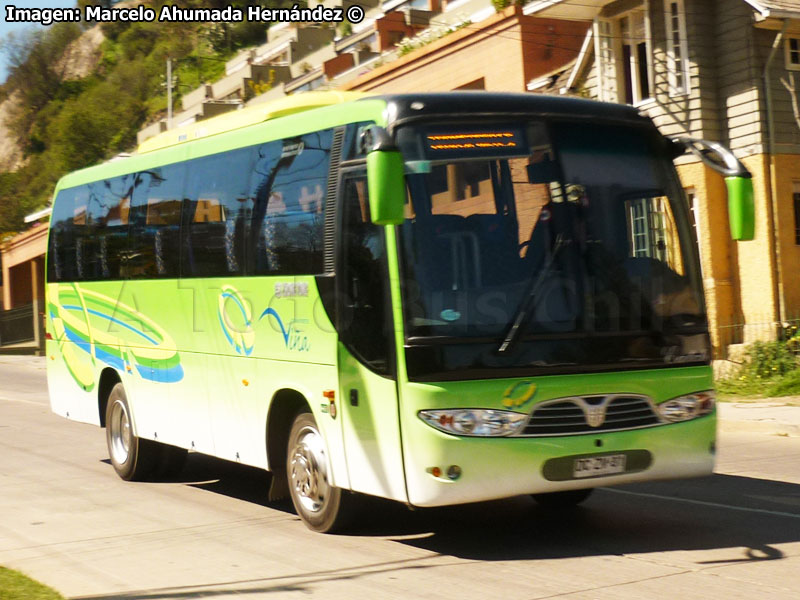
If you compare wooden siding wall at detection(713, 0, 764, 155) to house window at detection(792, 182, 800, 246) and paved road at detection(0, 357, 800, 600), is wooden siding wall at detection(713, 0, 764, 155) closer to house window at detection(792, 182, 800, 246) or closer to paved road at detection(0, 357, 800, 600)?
house window at detection(792, 182, 800, 246)

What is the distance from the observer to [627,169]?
826 centimetres

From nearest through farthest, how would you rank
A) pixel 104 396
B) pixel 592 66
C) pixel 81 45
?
pixel 104 396 → pixel 592 66 → pixel 81 45

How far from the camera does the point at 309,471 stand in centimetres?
887

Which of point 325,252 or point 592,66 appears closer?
point 325,252

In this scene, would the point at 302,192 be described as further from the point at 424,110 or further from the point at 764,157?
the point at 764,157

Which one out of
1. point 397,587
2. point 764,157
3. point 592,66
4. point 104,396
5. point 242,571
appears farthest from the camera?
point 592,66

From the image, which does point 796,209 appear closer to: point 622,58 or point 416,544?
point 622,58

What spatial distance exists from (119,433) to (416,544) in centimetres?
534

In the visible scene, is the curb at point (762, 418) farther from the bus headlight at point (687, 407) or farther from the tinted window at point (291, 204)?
the tinted window at point (291, 204)

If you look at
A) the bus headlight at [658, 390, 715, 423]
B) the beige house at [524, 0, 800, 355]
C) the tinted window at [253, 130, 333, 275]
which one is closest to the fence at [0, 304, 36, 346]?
the beige house at [524, 0, 800, 355]

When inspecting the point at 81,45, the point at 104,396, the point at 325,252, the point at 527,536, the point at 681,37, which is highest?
the point at 81,45

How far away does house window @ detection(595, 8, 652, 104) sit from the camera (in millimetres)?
23297

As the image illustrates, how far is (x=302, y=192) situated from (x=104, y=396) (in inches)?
207

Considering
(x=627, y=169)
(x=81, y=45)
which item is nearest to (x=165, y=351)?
(x=627, y=169)
